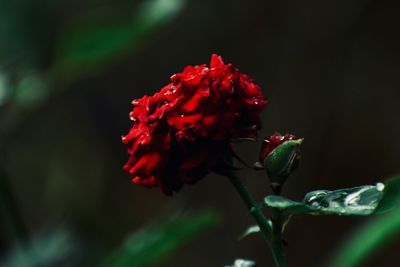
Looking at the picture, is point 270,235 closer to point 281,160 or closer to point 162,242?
point 281,160

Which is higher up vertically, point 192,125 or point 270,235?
point 192,125

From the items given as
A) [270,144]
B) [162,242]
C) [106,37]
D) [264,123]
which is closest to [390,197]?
[270,144]

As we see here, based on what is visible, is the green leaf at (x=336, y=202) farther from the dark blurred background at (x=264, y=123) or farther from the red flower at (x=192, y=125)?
the dark blurred background at (x=264, y=123)

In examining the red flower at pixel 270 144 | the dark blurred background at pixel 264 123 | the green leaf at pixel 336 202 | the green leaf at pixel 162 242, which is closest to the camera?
the green leaf at pixel 336 202

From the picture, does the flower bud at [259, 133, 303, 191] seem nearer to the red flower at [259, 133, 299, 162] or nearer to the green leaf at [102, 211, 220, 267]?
the red flower at [259, 133, 299, 162]

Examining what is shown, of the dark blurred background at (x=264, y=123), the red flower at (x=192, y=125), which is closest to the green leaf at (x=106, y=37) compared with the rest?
the red flower at (x=192, y=125)

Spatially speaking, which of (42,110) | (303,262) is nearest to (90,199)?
(42,110)

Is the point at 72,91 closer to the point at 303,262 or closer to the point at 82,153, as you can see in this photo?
the point at 82,153
